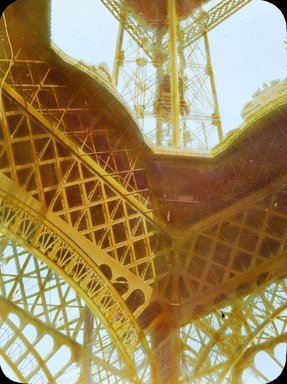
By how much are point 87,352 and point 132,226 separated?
3764mm

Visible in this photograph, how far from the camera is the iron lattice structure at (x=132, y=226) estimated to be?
30.7 feet

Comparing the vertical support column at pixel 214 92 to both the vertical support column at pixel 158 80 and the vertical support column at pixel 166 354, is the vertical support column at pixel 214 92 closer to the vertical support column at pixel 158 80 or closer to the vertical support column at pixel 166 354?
the vertical support column at pixel 158 80

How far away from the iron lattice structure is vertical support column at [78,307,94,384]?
1.1 inches

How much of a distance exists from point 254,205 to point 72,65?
5.18 m

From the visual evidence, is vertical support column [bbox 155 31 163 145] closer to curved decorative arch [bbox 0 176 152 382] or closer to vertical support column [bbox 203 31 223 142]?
vertical support column [bbox 203 31 223 142]

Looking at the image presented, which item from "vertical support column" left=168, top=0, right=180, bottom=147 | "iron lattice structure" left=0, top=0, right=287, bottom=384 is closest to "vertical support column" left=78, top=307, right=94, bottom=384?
"iron lattice structure" left=0, top=0, right=287, bottom=384

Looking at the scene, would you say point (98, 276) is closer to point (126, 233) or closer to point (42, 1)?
point (126, 233)

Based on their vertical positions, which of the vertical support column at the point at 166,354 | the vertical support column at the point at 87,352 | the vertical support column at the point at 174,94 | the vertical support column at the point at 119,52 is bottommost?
the vertical support column at the point at 166,354

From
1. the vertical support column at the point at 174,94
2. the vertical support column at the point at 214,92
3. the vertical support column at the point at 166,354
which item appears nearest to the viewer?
the vertical support column at the point at 166,354

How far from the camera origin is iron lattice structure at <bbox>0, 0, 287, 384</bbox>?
9344 millimetres

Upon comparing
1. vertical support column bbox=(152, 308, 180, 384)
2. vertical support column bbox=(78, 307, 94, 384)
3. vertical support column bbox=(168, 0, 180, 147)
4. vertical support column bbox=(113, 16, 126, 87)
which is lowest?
vertical support column bbox=(152, 308, 180, 384)

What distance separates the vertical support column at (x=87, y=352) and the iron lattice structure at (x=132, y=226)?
0.03 m

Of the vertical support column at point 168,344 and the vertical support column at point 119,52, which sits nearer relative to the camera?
the vertical support column at point 168,344

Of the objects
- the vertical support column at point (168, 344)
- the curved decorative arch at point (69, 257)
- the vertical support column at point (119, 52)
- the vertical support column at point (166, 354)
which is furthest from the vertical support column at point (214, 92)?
the curved decorative arch at point (69, 257)
